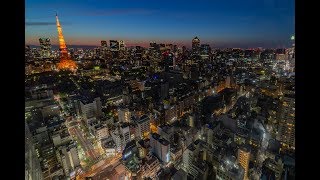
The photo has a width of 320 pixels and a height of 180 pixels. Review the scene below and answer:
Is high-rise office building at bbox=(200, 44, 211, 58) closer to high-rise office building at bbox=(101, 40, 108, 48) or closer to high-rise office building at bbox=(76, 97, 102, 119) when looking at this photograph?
high-rise office building at bbox=(76, 97, 102, 119)

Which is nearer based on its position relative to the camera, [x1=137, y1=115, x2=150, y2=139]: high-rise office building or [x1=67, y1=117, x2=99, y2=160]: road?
[x1=67, y1=117, x2=99, y2=160]: road

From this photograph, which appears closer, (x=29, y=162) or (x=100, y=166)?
(x=29, y=162)

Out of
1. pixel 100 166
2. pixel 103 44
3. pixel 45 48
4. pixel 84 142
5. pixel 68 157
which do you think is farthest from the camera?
pixel 103 44

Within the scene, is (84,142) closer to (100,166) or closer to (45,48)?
(100,166)

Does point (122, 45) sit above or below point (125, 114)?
above

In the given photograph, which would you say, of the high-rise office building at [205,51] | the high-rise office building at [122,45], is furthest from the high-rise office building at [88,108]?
the high-rise office building at [122,45]

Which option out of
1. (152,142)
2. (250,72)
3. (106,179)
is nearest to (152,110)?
(152,142)

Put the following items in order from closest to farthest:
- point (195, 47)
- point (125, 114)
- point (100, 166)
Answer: point (100, 166) < point (125, 114) < point (195, 47)

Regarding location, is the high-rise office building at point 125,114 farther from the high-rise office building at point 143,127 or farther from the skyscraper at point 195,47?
the skyscraper at point 195,47

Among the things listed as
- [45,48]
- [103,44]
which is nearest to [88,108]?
[45,48]

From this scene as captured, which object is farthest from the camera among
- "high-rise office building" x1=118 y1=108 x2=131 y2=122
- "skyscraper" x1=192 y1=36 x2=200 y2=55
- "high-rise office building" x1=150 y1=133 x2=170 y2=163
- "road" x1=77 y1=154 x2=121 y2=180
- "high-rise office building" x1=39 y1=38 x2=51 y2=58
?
"high-rise office building" x1=39 y1=38 x2=51 y2=58

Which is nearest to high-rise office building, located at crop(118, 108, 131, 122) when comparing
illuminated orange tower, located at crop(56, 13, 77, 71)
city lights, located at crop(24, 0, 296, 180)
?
city lights, located at crop(24, 0, 296, 180)

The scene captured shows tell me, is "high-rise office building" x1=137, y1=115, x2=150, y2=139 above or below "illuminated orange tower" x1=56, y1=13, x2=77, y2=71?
below
